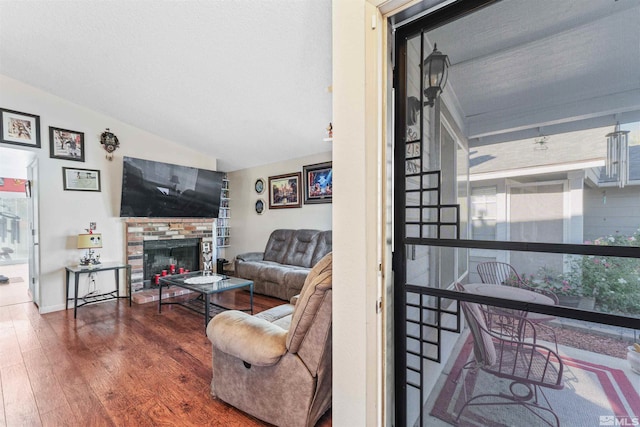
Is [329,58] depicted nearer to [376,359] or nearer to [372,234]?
[372,234]

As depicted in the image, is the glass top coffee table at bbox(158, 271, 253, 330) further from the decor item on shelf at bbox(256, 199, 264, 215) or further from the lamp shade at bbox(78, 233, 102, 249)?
the decor item on shelf at bbox(256, 199, 264, 215)

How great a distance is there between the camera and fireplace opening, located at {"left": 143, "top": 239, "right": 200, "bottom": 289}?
4555mm

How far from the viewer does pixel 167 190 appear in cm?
460

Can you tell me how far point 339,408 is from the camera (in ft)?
3.71

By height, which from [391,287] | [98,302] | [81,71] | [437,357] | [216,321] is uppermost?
[81,71]

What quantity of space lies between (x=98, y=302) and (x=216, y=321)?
11.5 ft

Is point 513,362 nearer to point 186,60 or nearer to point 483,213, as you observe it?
point 483,213

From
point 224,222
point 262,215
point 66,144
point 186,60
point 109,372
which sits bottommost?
point 109,372

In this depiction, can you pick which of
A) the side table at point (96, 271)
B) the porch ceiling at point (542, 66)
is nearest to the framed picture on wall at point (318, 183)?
the side table at point (96, 271)

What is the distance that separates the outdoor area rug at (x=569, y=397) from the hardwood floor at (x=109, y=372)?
37.9 inches

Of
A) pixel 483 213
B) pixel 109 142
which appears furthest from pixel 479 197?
pixel 109 142

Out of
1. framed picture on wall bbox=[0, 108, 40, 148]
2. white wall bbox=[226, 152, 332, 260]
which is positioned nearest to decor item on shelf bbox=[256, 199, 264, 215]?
white wall bbox=[226, 152, 332, 260]

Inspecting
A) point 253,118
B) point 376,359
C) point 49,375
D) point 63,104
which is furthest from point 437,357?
point 63,104

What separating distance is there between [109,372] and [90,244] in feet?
7.41
